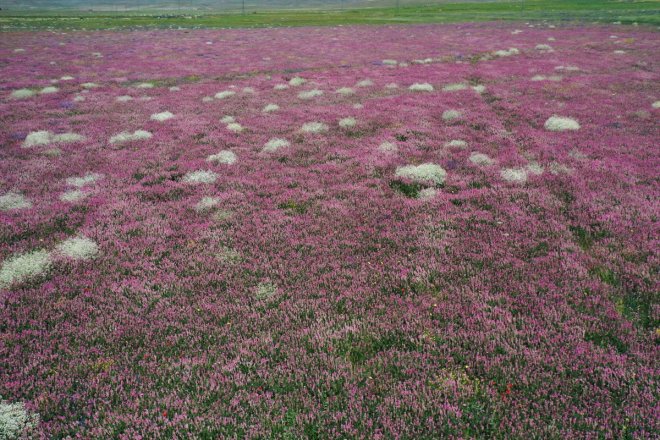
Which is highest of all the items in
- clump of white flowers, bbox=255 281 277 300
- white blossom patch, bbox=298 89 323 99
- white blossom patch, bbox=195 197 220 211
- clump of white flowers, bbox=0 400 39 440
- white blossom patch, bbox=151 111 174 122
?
white blossom patch, bbox=298 89 323 99

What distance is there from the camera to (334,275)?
7.57 metres

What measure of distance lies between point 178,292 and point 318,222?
3.88 meters

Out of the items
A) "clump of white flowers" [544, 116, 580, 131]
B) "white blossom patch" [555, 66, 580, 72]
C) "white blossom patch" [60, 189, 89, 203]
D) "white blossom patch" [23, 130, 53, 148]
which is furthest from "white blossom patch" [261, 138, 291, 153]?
"white blossom patch" [555, 66, 580, 72]

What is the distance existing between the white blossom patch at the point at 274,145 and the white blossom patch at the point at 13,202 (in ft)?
25.6

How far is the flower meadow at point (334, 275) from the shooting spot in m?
4.84

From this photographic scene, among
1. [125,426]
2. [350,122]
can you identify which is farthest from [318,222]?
[350,122]

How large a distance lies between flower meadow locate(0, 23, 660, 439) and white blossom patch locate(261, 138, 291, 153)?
98 mm

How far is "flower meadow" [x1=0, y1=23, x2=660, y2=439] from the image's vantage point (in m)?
4.84

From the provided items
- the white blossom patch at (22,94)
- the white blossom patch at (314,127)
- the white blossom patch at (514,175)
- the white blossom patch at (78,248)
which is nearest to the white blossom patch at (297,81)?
the white blossom patch at (314,127)

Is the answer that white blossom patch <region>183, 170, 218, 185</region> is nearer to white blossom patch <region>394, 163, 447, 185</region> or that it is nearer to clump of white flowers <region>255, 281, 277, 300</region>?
clump of white flowers <region>255, 281, 277, 300</region>

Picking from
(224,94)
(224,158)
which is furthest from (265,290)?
(224,94)

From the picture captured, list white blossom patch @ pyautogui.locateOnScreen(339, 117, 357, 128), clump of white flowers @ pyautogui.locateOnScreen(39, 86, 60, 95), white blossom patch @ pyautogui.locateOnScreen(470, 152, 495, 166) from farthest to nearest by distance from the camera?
1. clump of white flowers @ pyautogui.locateOnScreen(39, 86, 60, 95)
2. white blossom patch @ pyautogui.locateOnScreen(339, 117, 357, 128)
3. white blossom patch @ pyautogui.locateOnScreen(470, 152, 495, 166)

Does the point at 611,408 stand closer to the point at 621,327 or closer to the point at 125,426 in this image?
the point at 621,327

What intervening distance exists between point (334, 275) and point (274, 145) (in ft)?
29.1
